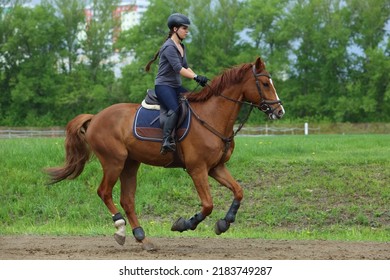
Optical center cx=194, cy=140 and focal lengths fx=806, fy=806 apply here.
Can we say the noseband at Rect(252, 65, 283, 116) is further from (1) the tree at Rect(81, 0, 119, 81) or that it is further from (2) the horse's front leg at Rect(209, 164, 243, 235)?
(1) the tree at Rect(81, 0, 119, 81)

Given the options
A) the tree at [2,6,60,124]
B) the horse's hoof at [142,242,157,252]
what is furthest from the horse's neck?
the tree at [2,6,60,124]

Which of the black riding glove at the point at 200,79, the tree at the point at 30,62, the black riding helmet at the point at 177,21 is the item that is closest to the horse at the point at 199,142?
the black riding glove at the point at 200,79

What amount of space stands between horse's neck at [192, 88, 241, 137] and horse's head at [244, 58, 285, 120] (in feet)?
0.71

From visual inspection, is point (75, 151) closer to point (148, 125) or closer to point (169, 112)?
point (148, 125)

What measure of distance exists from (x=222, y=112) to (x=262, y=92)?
662 millimetres

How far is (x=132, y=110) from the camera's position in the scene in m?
12.2

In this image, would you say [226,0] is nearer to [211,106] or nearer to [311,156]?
[311,156]

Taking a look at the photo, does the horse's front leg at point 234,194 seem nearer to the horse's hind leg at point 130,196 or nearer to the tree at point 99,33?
the horse's hind leg at point 130,196

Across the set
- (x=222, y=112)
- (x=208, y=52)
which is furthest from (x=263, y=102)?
(x=208, y=52)

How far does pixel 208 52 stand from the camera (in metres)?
62.2

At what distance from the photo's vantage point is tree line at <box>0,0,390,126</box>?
6019cm

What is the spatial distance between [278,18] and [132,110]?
53491 mm

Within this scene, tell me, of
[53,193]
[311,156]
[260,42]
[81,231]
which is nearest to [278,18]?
[260,42]

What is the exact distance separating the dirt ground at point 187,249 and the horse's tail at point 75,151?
43.6 inches
